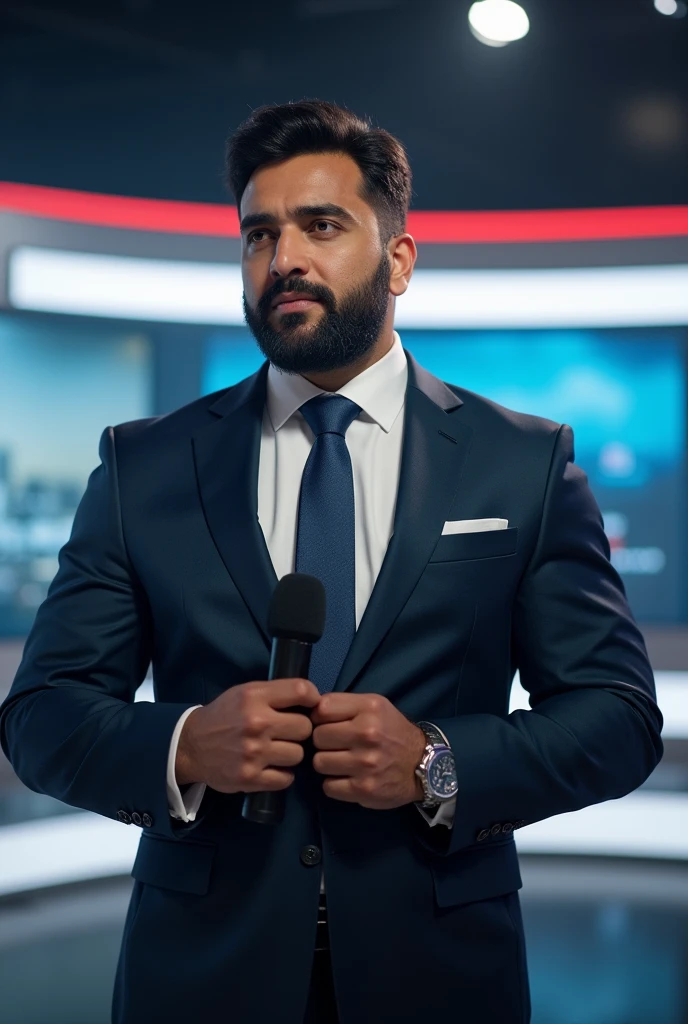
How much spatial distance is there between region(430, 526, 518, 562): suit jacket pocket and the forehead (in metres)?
0.63

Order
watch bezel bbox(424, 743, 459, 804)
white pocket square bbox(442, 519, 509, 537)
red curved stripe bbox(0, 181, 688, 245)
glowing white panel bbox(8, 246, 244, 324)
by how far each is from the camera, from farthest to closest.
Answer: red curved stripe bbox(0, 181, 688, 245) → glowing white panel bbox(8, 246, 244, 324) → white pocket square bbox(442, 519, 509, 537) → watch bezel bbox(424, 743, 459, 804)

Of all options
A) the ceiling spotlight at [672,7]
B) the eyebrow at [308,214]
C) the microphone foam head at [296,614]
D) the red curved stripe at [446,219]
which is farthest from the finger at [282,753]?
the ceiling spotlight at [672,7]

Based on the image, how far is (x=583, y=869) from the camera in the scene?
14.1 ft

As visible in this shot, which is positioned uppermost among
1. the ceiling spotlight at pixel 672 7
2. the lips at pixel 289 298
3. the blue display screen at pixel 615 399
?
the ceiling spotlight at pixel 672 7

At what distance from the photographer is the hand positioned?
1.25 metres

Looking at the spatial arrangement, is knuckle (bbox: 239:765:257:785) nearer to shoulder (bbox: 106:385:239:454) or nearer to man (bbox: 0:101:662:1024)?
man (bbox: 0:101:662:1024)

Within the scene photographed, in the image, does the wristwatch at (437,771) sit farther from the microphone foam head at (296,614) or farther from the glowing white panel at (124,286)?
the glowing white panel at (124,286)

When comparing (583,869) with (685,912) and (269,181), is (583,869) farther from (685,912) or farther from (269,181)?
(269,181)

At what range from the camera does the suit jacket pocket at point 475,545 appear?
153 cm

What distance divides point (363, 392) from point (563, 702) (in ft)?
2.11

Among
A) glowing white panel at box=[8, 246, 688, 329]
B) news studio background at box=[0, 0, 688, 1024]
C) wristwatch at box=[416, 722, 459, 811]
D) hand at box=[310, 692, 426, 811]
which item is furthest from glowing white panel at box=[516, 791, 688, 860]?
hand at box=[310, 692, 426, 811]

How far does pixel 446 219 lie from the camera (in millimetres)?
4703

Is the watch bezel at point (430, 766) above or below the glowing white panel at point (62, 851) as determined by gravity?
above

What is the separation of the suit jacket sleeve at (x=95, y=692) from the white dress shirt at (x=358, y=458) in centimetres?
26
